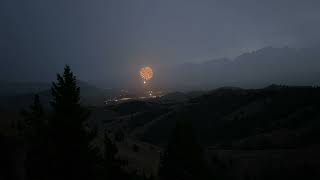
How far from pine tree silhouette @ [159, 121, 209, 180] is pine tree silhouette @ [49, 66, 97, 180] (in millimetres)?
4637

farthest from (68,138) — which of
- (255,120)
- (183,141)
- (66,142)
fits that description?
(255,120)

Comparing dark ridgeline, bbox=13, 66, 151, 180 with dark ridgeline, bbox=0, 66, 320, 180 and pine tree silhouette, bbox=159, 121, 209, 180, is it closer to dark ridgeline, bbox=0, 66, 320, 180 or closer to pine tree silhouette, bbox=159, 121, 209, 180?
dark ridgeline, bbox=0, 66, 320, 180

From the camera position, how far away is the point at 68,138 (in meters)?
15.4

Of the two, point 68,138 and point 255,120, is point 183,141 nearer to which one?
point 68,138

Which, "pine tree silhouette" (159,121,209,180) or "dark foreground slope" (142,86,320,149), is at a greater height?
"pine tree silhouette" (159,121,209,180)

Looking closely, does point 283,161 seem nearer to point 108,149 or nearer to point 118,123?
point 108,149

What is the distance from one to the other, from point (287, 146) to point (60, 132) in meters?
44.2

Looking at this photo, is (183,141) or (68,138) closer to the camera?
(68,138)

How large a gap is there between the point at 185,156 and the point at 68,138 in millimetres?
6044

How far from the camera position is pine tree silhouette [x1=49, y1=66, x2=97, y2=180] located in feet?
50.2

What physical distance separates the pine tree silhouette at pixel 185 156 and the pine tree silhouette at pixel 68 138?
15.2 feet

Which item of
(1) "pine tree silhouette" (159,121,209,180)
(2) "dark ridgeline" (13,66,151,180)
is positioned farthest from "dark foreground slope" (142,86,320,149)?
(2) "dark ridgeline" (13,66,151,180)

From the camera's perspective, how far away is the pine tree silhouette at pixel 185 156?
19.0 metres

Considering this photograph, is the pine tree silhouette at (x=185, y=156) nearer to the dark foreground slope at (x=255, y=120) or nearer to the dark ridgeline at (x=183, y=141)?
the dark ridgeline at (x=183, y=141)
